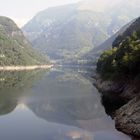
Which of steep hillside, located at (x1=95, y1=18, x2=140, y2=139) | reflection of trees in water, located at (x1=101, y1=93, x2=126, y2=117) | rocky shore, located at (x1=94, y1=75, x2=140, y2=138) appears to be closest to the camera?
rocky shore, located at (x1=94, y1=75, x2=140, y2=138)

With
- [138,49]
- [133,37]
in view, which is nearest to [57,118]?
[138,49]

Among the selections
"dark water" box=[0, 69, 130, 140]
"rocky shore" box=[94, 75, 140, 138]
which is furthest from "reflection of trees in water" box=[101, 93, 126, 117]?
"rocky shore" box=[94, 75, 140, 138]

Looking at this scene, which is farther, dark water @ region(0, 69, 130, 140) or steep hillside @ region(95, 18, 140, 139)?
steep hillside @ region(95, 18, 140, 139)

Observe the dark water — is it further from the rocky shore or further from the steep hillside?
the steep hillside

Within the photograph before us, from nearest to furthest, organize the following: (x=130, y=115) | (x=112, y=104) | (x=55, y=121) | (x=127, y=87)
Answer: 1. (x=130, y=115)
2. (x=55, y=121)
3. (x=112, y=104)
4. (x=127, y=87)

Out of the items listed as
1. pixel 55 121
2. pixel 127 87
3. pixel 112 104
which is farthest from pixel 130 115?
pixel 127 87

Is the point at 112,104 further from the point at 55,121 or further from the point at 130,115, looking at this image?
the point at 130,115

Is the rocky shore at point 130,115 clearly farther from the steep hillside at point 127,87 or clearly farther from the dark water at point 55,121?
the dark water at point 55,121

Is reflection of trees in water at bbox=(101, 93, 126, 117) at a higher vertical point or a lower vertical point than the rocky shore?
lower

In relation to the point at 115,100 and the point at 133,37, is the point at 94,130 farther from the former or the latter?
the point at 133,37

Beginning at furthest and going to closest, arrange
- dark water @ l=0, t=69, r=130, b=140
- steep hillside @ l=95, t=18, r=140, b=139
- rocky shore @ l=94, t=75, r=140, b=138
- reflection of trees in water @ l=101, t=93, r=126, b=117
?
reflection of trees in water @ l=101, t=93, r=126, b=117, steep hillside @ l=95, t=18, r=140, b=139, dark water @ l=0, t=69, r=130, b=140, rocky shore @ l=94, t=75, r=140, b=138

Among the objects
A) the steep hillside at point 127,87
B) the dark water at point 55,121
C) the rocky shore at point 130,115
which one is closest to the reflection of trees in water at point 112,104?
the steep hillside at point 127,87

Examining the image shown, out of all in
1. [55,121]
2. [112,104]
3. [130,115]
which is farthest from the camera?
[112,104]

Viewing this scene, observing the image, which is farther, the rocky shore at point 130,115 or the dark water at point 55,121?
the dark water at point 55,121
